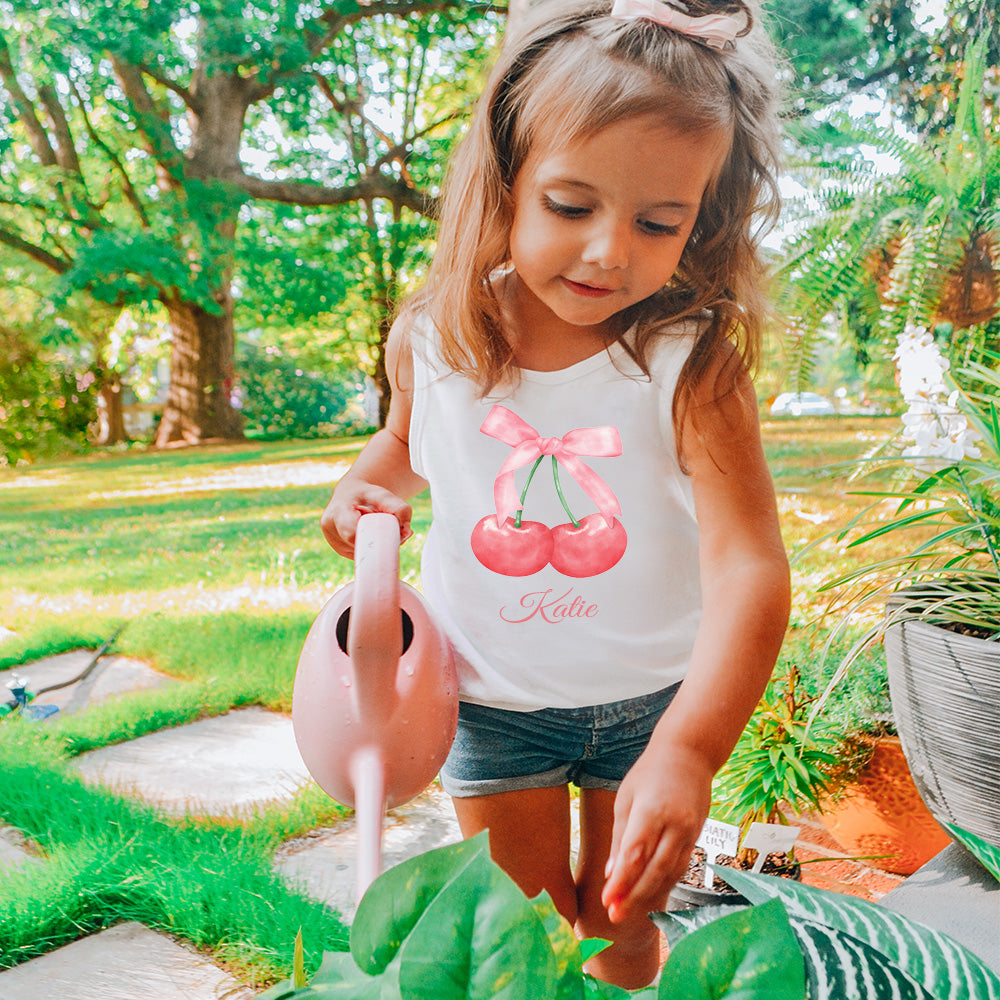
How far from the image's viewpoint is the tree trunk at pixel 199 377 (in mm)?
3822

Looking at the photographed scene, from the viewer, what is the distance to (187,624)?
2066 mm

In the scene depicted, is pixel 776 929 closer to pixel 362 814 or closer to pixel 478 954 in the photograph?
pixel 478 954

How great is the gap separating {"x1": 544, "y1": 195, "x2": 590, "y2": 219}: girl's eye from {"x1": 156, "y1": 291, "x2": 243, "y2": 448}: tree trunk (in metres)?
3.38

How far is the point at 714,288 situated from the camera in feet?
2.28

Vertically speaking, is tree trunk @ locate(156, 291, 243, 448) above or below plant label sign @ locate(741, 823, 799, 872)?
above

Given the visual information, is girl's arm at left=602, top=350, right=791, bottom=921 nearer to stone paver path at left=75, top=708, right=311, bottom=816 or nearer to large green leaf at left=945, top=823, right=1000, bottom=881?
large green leaf at left=945, top=823, right=1000, bottom=881

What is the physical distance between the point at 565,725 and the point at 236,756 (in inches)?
36.5

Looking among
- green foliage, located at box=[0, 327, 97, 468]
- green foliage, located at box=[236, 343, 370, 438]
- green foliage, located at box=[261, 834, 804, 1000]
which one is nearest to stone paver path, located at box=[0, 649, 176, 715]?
green foliage, located at box=[261, 834, 804, 1000]

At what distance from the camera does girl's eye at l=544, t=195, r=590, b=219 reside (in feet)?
1.90

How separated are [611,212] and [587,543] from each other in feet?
0.82

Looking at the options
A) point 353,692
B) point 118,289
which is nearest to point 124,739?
point 353,692

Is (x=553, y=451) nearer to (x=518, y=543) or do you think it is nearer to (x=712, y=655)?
(x=518, y=543)

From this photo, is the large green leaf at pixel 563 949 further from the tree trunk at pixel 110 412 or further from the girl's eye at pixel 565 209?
the tree trunk at pixel 110 412

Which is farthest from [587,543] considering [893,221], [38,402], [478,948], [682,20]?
[38,402]
